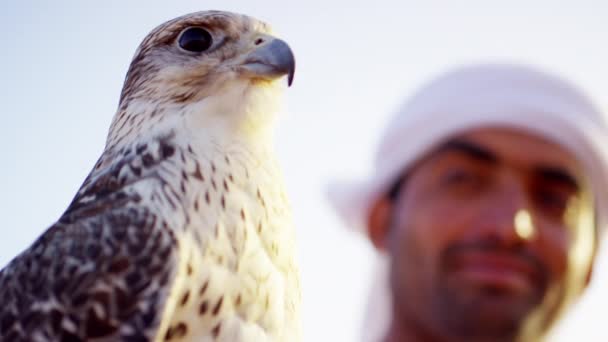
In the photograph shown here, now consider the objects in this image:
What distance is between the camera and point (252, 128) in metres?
4.55

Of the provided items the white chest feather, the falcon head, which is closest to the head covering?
the white chest feather

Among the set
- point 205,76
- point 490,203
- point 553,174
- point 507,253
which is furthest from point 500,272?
point 205,76

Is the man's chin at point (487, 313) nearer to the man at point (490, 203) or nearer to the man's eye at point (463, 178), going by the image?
the man at point (490, 203)

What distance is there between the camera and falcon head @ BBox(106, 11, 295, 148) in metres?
4.53

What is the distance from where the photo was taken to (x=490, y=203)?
161 centimetres

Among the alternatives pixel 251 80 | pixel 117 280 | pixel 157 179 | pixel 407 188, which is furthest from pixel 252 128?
pixel 407 188

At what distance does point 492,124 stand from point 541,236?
0.80 feet

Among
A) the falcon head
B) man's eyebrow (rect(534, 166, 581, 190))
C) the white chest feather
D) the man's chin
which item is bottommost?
the white chest feather

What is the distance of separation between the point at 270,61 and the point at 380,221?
2.83 metres

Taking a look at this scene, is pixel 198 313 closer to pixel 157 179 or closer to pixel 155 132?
pixel 157 179

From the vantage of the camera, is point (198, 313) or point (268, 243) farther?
point (268, 243)

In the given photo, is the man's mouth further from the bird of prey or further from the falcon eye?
the falcon eye

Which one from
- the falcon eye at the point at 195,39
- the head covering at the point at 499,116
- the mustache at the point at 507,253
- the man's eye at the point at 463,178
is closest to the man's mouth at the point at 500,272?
the mustache at the point at 507,253

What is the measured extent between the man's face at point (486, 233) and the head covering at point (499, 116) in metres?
0.03
